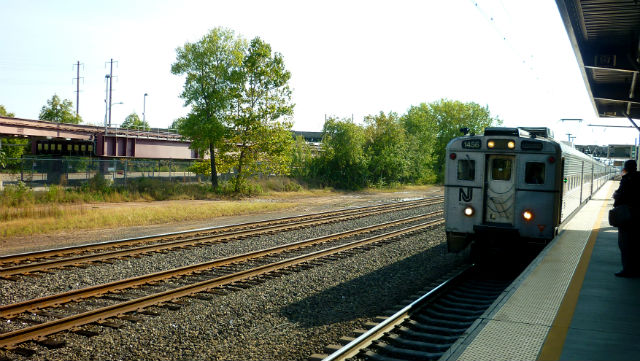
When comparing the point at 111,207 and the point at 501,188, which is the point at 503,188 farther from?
→ the point at 111,207

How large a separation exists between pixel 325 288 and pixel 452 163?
14.0 feet

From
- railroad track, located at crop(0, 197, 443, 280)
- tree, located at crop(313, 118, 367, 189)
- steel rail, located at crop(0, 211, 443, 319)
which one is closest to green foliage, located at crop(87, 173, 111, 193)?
railroad track, located at crop(0, 197, 443, 280)

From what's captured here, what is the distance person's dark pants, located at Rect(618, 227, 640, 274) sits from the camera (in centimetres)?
816

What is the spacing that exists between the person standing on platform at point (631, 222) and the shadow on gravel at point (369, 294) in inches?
137

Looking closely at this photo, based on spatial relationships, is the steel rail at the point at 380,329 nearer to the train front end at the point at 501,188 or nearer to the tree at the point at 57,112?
the train front end at the point at 501,188

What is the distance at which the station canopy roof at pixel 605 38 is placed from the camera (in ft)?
35.0

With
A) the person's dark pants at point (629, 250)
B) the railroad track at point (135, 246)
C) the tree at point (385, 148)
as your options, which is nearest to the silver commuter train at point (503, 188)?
the person's dark pants at point (629, 250)

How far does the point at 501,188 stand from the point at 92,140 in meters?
33.4

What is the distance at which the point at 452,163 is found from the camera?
453 inches

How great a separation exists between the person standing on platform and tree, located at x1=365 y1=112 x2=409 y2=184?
37.1m

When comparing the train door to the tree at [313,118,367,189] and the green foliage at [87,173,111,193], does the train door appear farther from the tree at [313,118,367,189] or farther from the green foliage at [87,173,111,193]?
the tree at [313,118,367,189]

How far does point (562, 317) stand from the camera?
6.33 meters

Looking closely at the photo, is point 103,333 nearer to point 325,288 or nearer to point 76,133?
point 325,288

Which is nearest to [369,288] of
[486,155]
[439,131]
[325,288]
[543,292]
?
[325,288]
